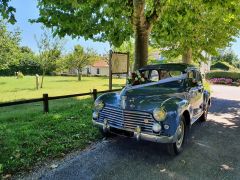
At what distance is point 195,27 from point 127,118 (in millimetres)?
12986

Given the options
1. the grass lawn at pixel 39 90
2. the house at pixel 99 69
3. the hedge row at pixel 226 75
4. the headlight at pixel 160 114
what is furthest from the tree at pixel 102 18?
the house at pixel 99 69

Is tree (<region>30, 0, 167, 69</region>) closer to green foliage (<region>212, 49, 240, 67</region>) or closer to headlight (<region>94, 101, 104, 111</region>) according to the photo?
headlight (<region>94, 101, 104, 111</region>)

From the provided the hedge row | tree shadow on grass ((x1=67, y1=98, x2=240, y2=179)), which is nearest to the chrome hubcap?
tree shadow on grass ((x1=67, y1=98, x2=240, y2=179))

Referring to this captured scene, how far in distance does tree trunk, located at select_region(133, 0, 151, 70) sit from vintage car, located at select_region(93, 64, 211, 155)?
4.05 m

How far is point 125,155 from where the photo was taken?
5.53 m

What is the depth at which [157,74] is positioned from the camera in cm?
734

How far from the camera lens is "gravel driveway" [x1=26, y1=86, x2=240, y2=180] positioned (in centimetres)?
461

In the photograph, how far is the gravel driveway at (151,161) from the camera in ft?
15.1

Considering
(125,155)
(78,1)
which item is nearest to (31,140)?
(125,155)

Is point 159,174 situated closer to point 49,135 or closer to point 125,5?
point 49,135

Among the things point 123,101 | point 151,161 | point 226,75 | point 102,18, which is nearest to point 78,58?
point 226,75

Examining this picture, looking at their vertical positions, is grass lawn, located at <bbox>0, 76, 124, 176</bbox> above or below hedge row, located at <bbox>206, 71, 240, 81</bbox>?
below

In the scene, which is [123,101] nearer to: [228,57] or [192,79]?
[192,79]

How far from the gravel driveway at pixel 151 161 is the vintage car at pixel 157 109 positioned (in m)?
0.39
